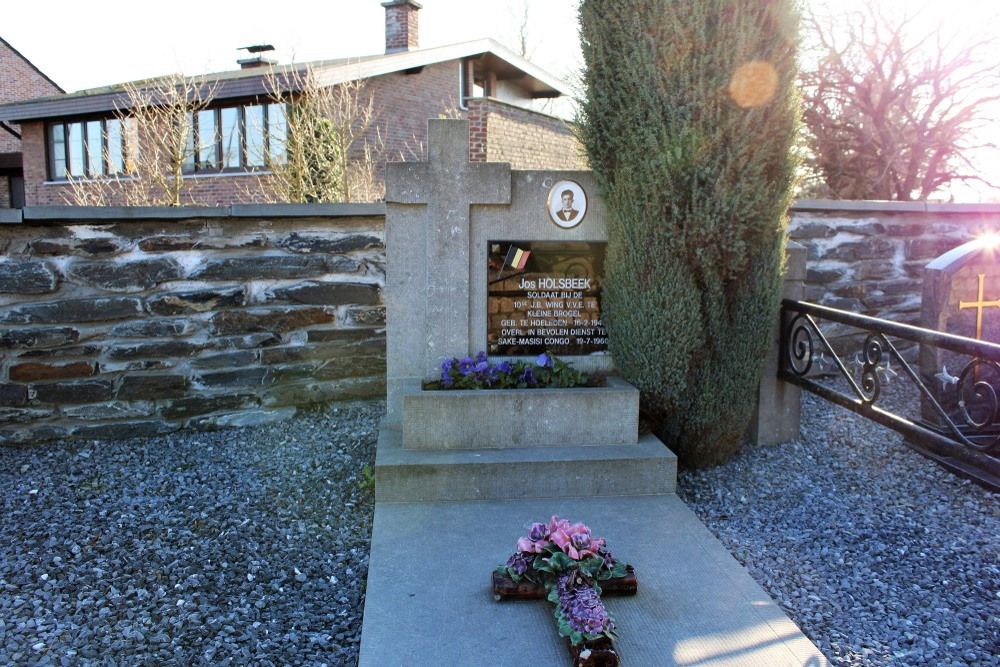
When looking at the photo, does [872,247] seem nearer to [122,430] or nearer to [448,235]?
[448,235]

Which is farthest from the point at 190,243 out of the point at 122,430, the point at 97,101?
the point at 97,101

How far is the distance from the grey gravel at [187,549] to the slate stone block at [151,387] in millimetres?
330

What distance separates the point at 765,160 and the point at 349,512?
3.19 meters

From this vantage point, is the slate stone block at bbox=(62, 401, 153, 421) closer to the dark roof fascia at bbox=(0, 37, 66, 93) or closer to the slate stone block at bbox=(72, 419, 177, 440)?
the slate stone block at bbox=(72, 419, 177, 440)

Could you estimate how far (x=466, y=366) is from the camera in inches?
190

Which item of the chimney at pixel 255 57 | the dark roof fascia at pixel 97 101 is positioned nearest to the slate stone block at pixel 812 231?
the dark roof fascia at pixel 97 101

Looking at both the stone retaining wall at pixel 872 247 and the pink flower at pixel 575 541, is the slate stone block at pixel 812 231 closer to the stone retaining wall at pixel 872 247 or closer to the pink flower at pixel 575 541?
the stone retaining wall at pixel 872 247

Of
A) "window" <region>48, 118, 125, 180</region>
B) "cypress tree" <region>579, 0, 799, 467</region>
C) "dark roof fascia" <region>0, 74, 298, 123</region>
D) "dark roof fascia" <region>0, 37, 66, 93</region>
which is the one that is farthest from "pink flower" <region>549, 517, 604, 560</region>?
"dark roof fascia" <region>0, 37, 66, 93</region>

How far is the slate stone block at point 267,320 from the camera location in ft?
19.2

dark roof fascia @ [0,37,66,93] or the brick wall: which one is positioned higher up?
dark roof fascia @ [0,37,66,93]

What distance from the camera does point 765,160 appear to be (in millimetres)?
4562

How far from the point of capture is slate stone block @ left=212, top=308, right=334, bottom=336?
587cm

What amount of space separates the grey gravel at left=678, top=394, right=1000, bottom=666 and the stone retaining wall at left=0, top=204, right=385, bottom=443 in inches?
117

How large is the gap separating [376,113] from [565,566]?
1563 centimetres
